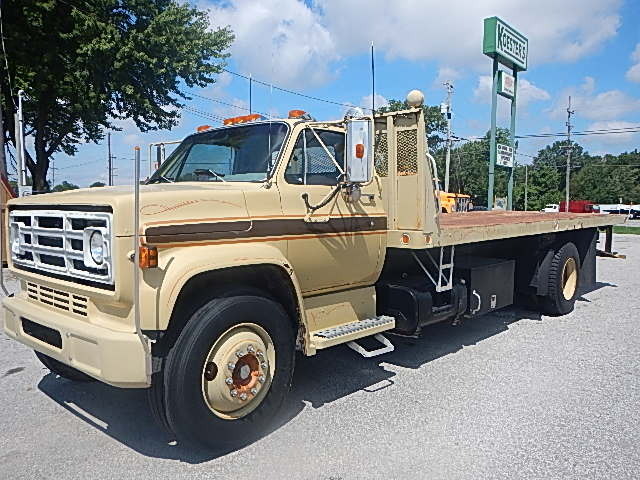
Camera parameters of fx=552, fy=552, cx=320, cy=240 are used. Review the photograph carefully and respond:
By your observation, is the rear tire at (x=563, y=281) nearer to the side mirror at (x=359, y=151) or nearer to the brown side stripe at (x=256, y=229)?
the brown side stripe at (x=256, y=229)

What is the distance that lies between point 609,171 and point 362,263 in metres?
94.3

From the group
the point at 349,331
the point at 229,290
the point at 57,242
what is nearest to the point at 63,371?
the point at 57,242

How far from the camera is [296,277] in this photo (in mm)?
4219

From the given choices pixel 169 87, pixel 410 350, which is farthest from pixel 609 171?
pixel 410 350

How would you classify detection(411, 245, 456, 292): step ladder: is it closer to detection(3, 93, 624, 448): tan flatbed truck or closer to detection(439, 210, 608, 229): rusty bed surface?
detection(3, 93, 624, 448): tan flatbed truck

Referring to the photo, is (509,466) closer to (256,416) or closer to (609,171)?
(256,416)

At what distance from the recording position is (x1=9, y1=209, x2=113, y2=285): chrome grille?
10.8 ft

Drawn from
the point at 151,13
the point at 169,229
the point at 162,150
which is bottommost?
the point at 169,229

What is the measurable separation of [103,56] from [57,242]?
12791 millimetres

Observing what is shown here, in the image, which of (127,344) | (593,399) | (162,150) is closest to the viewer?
(127,344)

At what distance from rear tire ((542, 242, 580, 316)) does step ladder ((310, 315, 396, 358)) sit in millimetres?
3445

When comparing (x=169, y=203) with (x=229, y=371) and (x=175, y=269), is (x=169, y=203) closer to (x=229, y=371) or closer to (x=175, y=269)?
(x=175, y=269)

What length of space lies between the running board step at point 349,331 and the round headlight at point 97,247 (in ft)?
5.59

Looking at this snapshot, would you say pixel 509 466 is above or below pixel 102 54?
below
